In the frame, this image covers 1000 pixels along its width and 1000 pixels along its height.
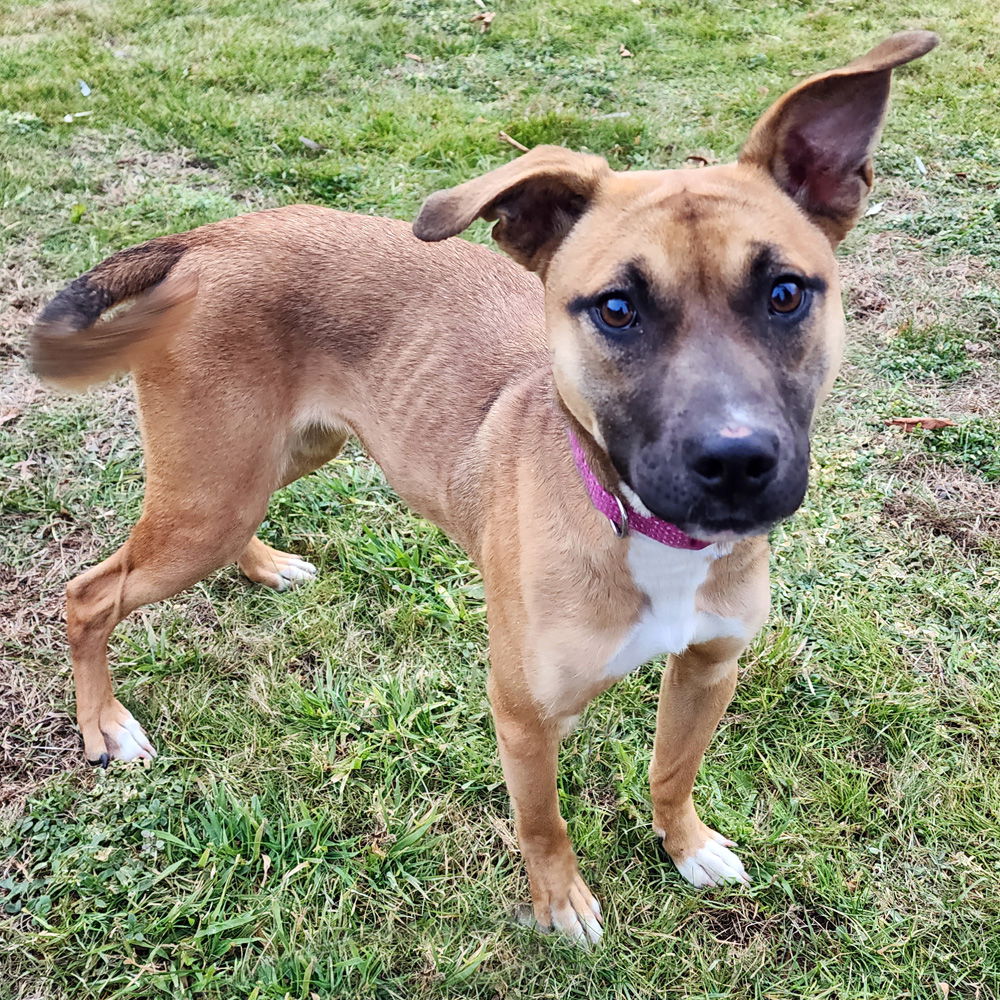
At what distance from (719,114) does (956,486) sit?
4.48 meters

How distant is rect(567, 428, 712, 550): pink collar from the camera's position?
7.34ft

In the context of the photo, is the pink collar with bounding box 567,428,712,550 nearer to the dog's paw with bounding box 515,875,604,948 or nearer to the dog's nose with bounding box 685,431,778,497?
the dog's nose with bounding box 685,431,778,497

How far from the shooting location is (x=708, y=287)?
2.00 metres

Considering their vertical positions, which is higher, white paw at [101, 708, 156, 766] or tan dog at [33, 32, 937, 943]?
tan dog at [33, 32, 937, 943]

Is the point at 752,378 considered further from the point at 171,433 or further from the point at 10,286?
the point at 10,286

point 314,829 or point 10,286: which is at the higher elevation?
point 10,286

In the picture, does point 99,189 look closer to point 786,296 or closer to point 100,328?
point 100,328

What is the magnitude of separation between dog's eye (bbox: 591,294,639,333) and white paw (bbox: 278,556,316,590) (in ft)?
7.86

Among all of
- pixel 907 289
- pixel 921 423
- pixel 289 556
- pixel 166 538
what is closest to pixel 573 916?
pixel 166 538

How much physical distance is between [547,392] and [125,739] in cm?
216

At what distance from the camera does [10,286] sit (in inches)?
213

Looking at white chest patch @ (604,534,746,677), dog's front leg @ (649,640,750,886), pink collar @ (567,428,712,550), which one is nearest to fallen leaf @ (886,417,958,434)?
dog's front leg @ (649,640,750,886)

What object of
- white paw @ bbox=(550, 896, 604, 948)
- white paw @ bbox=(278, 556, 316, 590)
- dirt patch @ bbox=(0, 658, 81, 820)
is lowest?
white paw @ bbox=(550, 896, 604, 948)

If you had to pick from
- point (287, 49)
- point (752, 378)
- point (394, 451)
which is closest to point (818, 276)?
point (752, 378)
